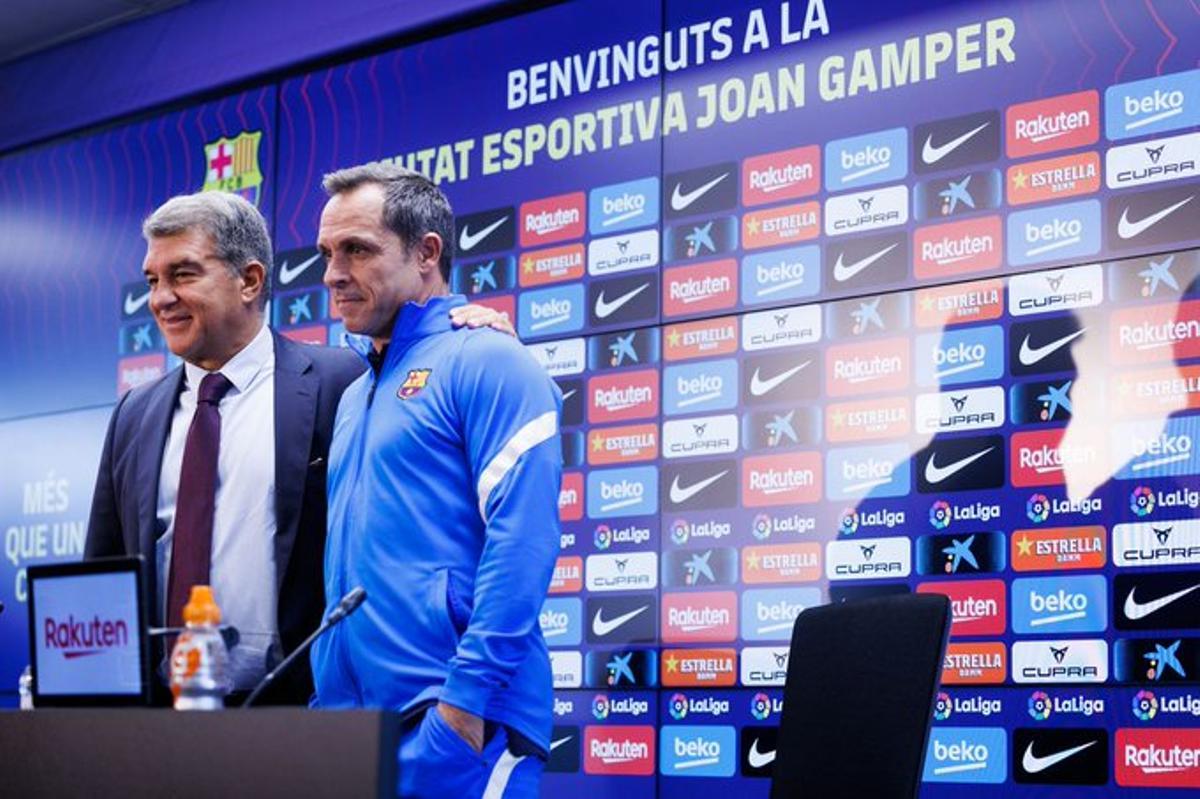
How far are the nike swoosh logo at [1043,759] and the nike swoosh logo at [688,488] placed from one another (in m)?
0.89

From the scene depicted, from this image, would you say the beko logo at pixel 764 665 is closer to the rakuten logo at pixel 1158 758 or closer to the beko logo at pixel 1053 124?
the rakuten logo at pixel 1158 758

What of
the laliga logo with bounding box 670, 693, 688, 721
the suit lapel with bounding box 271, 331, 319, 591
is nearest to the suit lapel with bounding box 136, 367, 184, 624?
the suit lapel with bounding box 271, 331, 319, 591

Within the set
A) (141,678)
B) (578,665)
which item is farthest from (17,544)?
(141,678)

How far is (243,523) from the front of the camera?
2539mm

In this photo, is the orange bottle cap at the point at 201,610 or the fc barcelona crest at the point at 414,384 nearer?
the orange bottle cap at the point at 201,610

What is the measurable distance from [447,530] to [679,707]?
1.54m

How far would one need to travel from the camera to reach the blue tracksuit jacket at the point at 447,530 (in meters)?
2.30

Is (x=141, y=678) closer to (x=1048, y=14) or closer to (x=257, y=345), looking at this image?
(x=257, y=345)

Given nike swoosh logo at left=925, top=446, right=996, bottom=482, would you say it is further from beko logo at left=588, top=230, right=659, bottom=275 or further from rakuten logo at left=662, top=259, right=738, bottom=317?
beko logo at left=588, top=230, right=659, bottom=275

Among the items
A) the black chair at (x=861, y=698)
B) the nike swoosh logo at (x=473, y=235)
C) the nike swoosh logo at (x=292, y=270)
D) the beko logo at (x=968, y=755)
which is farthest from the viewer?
the nike swoosh logo at (x=292, y=270)

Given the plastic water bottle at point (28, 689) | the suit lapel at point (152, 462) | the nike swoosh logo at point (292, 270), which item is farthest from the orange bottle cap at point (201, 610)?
the nike swoosh logo at point (292, 270)

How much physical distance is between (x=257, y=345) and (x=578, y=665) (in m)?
1.57

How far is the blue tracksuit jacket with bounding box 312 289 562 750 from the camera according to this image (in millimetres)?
2299

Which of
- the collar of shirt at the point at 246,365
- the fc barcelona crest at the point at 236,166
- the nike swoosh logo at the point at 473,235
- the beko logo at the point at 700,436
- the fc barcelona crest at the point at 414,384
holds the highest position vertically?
the fc barcelona crest at the point at 236,166
